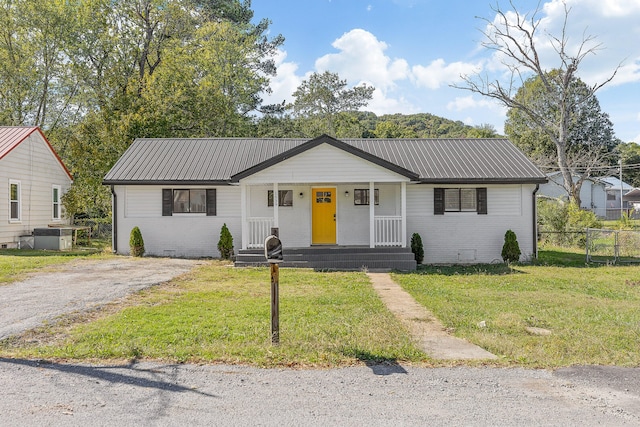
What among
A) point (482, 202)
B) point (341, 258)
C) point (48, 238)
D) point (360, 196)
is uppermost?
point (360, 196)

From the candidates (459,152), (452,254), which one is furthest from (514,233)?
(459,152)

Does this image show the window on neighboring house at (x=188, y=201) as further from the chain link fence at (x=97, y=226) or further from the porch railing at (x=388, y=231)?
Result: the chain link fence at (x=97, y=226)

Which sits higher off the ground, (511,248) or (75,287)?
(511,248)

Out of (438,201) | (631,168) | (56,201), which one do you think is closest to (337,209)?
(438,201)

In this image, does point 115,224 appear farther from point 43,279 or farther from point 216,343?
point 216,343

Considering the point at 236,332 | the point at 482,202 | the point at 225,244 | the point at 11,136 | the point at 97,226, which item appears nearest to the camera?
the point at 236,332

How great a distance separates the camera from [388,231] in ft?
48.4

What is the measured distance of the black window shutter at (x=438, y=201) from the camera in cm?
1530

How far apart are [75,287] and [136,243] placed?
19.1ft

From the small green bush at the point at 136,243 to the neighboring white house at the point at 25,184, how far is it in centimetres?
548

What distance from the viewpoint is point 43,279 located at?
10.7m

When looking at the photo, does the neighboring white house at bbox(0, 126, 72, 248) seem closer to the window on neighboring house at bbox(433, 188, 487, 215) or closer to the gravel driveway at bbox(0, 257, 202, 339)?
the gravel driveway at bbox(0, 257, 202, 339)

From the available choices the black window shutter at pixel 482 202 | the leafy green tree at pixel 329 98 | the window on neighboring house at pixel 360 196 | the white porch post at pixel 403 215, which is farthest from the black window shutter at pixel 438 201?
the leafy green tree at pixel 329 98

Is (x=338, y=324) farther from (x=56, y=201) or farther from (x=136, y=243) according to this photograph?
(x=56, y=201)
